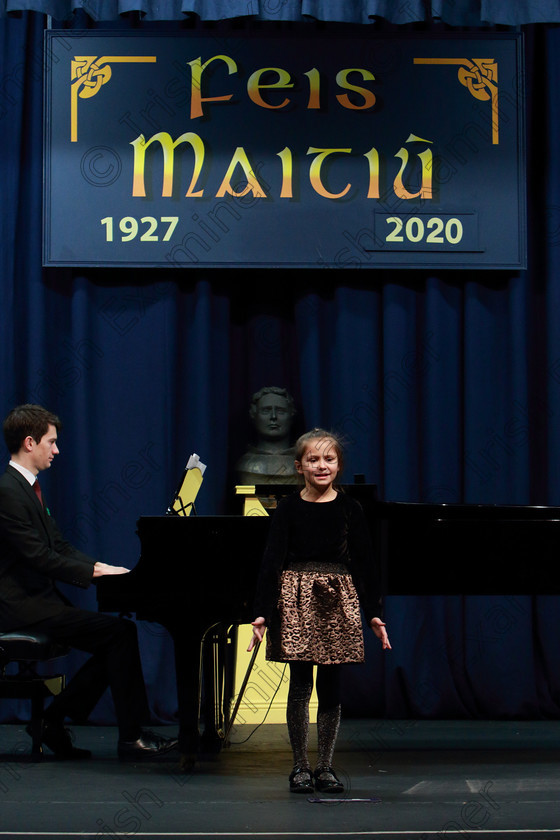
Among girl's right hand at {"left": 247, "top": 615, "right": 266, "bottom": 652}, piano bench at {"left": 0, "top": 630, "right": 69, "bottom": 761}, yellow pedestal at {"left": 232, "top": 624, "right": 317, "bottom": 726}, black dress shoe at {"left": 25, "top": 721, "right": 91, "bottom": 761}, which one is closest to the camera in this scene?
girl's right hand at {"left": 247, "top": 615, "right": 266, "bottom": 652}

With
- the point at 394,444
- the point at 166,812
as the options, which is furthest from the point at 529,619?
the point at 166,812

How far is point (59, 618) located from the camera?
3.81 meters

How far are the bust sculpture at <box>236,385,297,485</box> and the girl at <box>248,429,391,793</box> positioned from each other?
153 cm

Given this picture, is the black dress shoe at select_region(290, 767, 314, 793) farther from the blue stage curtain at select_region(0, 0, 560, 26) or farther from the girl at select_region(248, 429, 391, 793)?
the blue stage curtain at select_region(0, 0, 560, 26)

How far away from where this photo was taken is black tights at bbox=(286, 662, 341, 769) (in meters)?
3.19

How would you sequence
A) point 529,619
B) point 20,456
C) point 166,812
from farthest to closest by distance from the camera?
1. point 529,619
2. point 20,456
3. point 166,812

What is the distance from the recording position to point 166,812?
9.84 ft

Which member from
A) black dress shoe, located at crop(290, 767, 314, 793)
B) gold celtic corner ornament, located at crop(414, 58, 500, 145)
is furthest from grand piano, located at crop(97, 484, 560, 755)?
gold celtic corner ornament, located at crop(414, 58, 500, 145)

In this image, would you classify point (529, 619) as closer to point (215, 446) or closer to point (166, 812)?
point (215, 446)

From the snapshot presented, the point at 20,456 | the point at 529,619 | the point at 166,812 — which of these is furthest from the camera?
the point at 529,619

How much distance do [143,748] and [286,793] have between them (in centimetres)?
73

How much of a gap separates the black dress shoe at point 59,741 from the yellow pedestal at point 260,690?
103 centimetres

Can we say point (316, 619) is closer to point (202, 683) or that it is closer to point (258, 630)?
point (258, 630)

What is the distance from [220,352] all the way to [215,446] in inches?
17.8
